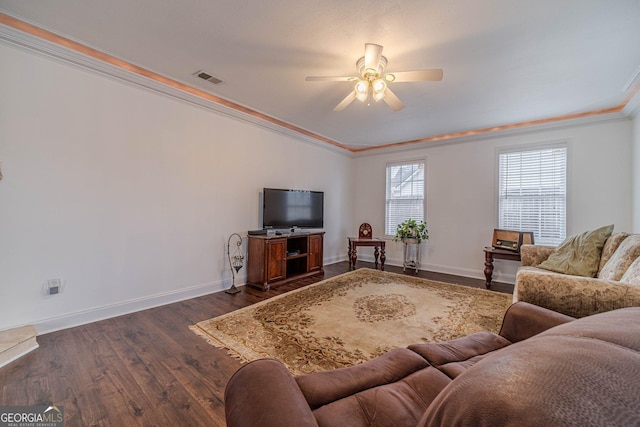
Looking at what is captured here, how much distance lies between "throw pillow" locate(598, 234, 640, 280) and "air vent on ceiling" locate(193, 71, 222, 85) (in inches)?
164

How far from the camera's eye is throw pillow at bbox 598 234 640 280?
2.00 m

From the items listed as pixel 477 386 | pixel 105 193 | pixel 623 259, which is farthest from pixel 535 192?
pixel 105 193

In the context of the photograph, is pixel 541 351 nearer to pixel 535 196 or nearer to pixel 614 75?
pixel 614 75

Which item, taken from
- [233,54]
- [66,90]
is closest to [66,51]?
[66,90]

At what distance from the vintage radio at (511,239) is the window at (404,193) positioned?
140 centimetres

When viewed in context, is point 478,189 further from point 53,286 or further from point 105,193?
point 53,286

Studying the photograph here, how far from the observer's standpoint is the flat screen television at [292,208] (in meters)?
4.13

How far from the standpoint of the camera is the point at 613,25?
2016mm

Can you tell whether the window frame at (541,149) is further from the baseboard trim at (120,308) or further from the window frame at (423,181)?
the baseboard trim at (120,308)

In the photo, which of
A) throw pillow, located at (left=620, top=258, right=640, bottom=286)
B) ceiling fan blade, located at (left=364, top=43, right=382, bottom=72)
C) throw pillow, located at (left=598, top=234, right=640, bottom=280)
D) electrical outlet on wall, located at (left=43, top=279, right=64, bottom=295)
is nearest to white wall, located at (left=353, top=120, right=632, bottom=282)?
throw pillow, located at (left=598, top=234, right=640, bottom=280)

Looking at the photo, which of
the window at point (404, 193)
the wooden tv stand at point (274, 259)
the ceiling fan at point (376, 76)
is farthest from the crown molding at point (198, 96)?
the wooden tv stand at point (274, 259)

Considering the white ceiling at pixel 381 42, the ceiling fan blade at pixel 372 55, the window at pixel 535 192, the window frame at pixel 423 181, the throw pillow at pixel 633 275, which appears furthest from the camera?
the window frame at pixel 423 181

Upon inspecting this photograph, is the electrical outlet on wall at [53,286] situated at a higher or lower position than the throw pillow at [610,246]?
lower

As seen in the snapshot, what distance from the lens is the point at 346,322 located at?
269 cm
